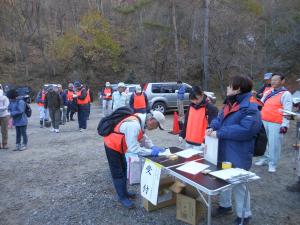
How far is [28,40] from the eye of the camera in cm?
3122

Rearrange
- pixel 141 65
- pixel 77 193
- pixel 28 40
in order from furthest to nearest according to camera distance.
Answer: pixel 28 40
pixel 141 65
pixel 77 193

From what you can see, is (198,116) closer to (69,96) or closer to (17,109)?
(17,109)

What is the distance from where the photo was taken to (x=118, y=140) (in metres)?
3.81

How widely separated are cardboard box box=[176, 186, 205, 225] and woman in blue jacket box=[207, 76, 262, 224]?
1.81 feet

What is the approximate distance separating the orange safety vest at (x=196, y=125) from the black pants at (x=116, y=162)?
115 centimetres

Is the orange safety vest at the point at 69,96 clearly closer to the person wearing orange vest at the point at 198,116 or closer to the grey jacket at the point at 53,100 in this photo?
the grey jacket at the point at 53,100

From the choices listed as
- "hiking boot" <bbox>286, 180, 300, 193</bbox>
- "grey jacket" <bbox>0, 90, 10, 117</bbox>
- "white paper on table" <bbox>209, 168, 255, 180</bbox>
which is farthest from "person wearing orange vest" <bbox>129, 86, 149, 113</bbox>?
"white paper on table" <bbox>209, 168, 255, 180</bbox>

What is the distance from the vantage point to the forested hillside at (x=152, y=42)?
19266 millimetres

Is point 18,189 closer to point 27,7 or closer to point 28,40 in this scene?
point 28,40

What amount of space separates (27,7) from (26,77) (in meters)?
10.5

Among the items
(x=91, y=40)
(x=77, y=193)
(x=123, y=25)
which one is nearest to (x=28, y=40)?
(x=91, y=40)

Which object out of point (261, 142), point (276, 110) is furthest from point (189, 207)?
point (276, 110)

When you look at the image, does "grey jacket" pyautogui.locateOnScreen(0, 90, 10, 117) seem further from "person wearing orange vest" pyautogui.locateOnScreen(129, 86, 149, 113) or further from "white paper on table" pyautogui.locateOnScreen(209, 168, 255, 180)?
"white paper on table" pyautogui.locateOnScreen(209, 168, 255, 180)

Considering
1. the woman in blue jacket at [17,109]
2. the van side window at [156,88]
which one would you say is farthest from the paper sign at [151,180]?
the van side window at [156,88]
